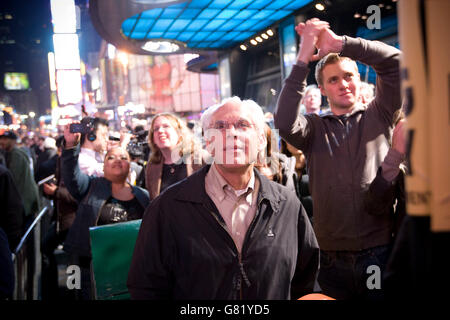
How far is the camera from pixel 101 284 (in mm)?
2738

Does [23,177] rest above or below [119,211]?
above

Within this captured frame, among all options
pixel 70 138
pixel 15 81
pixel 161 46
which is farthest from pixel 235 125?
pixel 15 81

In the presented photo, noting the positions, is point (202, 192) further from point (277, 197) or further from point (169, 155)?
point (169, 155)

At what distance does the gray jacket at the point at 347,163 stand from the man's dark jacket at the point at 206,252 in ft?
2.26

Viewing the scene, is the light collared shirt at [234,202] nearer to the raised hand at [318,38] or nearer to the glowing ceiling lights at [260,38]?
the raised hand at [318,38]

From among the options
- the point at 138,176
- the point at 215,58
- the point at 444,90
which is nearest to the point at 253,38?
the point at 215,58

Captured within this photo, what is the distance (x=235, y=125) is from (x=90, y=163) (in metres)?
3.08

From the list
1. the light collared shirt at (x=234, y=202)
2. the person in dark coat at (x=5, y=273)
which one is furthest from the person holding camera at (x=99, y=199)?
the light collared shirt at (x=234, y=202)

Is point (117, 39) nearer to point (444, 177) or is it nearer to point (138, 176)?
point (138, 176)

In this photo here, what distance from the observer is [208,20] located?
13406mm

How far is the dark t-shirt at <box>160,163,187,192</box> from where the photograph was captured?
3.79 meters

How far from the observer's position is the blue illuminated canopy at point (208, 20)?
11727mm

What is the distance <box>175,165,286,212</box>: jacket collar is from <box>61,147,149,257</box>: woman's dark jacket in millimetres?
2089

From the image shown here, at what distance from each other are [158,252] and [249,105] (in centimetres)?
86
